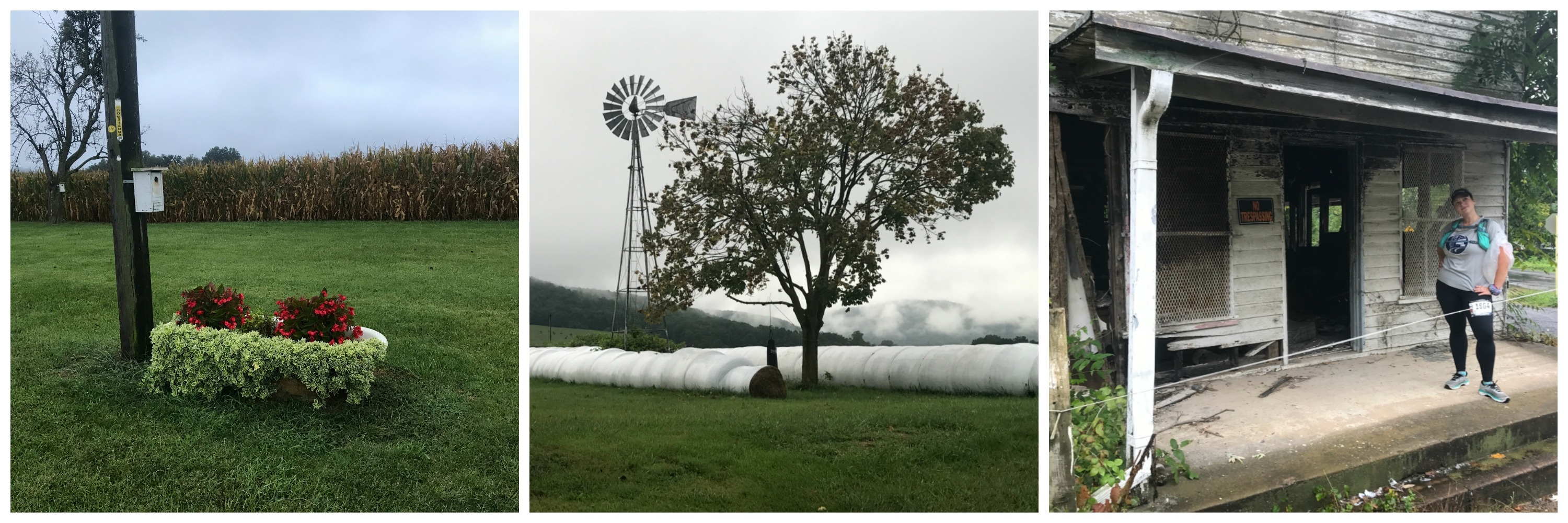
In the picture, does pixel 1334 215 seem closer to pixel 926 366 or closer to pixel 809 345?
pixel 926 366

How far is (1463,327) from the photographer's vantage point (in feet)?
15.8

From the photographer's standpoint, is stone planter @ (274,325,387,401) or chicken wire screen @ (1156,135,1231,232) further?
chicken wire screen @ (1156,135,1231,232)

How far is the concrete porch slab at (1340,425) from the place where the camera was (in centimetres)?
384

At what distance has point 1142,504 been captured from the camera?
3732mm

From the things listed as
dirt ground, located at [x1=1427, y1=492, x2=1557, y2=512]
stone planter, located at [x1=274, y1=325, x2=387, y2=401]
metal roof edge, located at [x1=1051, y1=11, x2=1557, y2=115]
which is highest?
metal roof edge, located at [x1=1051, y1=11, x2=1557, y2=115]

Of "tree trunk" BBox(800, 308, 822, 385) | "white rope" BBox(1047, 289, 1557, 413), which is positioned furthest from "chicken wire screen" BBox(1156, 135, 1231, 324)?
"tree trunk" BBox(800, 308, 822, 385)

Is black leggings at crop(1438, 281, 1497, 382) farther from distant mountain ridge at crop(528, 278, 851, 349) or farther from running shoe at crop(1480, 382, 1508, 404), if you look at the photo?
distant mountain ridge at crop(528, 278, 851, 349)

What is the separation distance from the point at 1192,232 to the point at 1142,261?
183 centimetres

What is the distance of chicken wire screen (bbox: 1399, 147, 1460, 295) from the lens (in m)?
5.70

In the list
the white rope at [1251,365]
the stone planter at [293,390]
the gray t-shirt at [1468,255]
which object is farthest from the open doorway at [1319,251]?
the stone planter at [293,390]

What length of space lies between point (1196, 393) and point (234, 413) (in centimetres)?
518

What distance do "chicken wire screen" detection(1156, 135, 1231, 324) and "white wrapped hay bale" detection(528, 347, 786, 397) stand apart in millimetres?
2531

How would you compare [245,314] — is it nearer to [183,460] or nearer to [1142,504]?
[183,460]

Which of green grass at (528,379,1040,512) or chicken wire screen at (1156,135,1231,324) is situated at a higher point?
chicken wire screen at (1156,135,1231,324)
